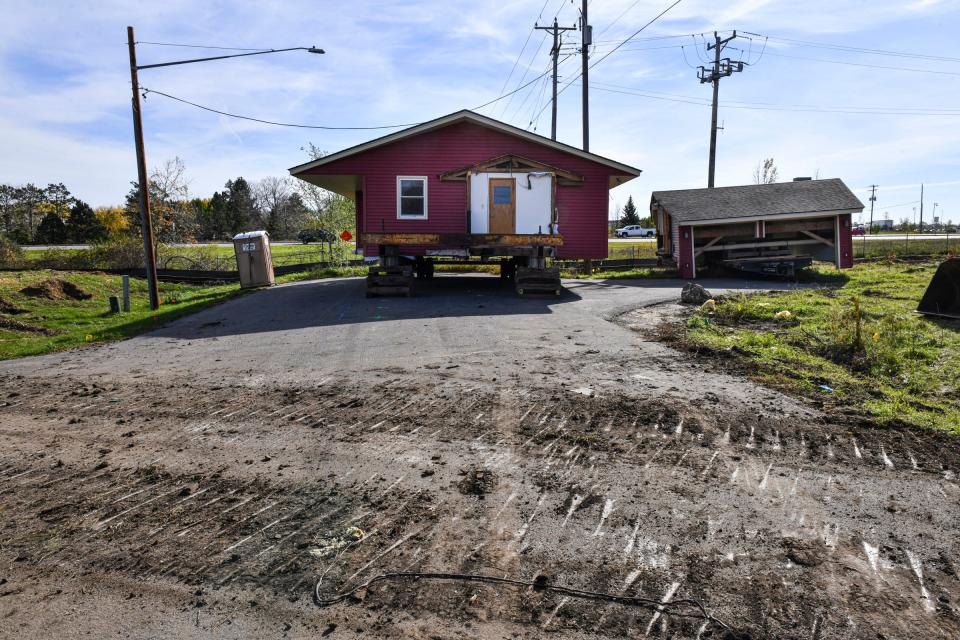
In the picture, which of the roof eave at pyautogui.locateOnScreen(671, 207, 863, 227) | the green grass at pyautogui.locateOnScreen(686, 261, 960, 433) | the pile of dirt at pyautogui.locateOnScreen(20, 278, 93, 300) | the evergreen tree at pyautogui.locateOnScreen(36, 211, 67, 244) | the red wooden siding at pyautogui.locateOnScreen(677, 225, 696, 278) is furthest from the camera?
the evergreen tree at pyautogui.locateOnScreen(36, 211, 67, 244)

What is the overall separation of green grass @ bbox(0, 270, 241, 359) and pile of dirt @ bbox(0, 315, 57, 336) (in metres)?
0.15

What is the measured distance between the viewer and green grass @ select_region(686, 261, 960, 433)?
22.1 feet

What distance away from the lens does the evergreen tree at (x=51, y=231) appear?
56.4m

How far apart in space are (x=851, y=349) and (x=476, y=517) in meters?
6.91

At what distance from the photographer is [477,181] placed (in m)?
19.8

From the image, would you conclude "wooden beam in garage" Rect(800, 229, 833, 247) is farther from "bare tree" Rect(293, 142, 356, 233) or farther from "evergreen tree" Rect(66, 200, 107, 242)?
"evergreen tree" Rect(66, 200, 107, 242)

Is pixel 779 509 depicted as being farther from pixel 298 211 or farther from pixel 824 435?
pixel 298 211

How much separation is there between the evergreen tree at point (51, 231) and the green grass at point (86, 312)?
41502mm

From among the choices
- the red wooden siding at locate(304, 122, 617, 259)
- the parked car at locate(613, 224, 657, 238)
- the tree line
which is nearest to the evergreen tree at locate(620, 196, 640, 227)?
the parked car at locate(613, 224, 657, 238)

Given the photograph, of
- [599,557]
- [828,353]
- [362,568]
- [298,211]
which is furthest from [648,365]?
[298,211]

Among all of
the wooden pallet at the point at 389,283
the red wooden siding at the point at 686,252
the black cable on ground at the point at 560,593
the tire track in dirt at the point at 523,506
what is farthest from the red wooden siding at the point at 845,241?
the black cable on ground at the point at 560,593

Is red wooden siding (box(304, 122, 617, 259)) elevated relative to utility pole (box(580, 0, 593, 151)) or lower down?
lower down

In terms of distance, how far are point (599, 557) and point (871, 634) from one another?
1.37m

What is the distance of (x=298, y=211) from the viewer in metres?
70.5
